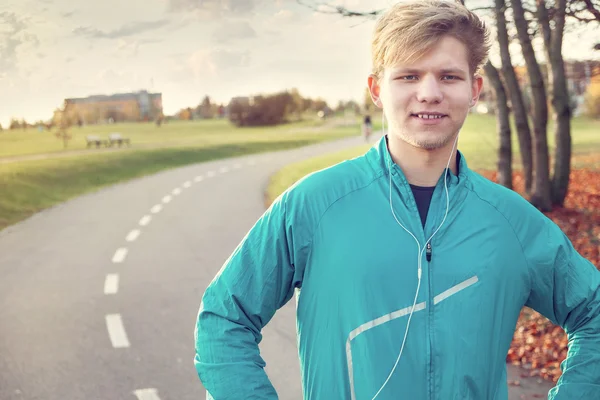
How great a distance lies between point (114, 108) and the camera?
41.1m

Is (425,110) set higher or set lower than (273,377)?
higher

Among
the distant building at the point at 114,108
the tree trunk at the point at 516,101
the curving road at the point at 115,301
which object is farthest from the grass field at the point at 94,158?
the tree trunk at the point at 516,101

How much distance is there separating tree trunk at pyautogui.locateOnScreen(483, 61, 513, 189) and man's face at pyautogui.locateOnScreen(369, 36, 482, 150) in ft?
41.5

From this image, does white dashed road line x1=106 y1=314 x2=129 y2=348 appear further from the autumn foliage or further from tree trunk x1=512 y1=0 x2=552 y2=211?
tree trunk x1=512 y1=0 x2=552 y2=211

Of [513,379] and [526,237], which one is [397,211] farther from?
[513,379]

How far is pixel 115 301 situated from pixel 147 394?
9.59 ft

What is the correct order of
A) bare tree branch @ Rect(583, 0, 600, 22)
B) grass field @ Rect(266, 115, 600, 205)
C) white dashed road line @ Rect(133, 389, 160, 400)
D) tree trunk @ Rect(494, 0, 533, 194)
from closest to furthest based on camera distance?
white dashed road line @ Rect(133, 389, 160, 400)
bare tree branch @ Rect(583, 0, 600, 22)
tree trunk @ Rect(494, 0, 533, 194)
grass field @ Rect(266, 115, 600, 205)

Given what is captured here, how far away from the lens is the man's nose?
6.72ft

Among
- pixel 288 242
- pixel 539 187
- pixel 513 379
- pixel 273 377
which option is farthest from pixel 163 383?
pixel 539 187

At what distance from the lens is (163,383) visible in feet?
21.2

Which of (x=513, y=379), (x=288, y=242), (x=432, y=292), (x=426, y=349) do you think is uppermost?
(x=288, y=242)

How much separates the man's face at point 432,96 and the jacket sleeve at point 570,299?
1.31ft

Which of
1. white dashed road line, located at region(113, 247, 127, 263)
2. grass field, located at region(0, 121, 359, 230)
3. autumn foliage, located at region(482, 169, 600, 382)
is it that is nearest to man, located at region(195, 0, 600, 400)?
autumn foliage, located at region(482, 169, 600, 382)

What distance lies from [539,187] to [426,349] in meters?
13.3
